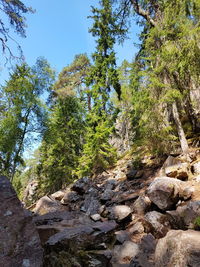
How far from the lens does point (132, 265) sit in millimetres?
3381

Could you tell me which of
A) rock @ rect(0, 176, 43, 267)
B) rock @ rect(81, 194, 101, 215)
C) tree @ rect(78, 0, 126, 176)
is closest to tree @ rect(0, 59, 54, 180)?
tree @ rect(78, 0, 126, 176)

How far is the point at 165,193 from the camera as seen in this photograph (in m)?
5.57

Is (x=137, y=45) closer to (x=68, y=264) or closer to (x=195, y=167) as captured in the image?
(x=195, y=167)

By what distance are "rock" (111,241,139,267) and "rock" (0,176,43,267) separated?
1761 millimetres

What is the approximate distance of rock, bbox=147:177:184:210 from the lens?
18.1 ft

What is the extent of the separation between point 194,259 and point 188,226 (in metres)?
1.69

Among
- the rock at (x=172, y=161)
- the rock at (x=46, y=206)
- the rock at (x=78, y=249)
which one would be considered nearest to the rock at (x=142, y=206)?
the rock at (x=78, y=249)

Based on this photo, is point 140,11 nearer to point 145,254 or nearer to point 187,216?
point 187,216

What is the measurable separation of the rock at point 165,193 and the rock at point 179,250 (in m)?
2.30

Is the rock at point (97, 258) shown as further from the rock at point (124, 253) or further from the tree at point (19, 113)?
the tree at point (19, 113)

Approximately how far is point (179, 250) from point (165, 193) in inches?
110

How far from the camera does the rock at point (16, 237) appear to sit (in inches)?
128

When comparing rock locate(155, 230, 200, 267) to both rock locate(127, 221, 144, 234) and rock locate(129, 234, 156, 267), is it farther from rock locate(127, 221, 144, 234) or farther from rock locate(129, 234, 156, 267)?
rock locate(127, 221, 144, 234)

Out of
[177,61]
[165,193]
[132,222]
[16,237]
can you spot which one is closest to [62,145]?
[132,222]
